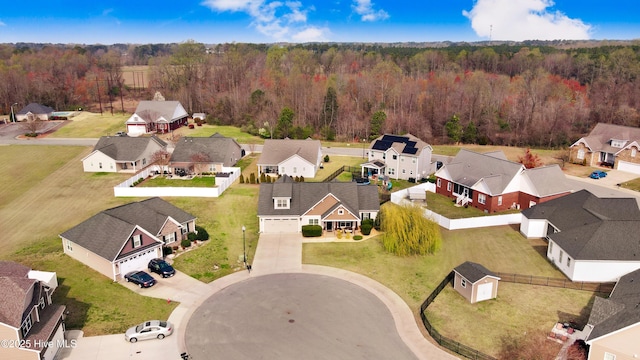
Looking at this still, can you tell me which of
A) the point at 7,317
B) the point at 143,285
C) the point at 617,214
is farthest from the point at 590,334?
the point at 7,317

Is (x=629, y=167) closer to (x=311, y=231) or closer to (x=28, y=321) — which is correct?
(x=311, y=231)

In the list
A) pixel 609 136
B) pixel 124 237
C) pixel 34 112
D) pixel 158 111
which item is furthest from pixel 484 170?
pixel 34 112

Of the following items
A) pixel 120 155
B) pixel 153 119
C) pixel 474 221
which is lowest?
pixel 474 221

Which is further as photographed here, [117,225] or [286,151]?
[286,151]

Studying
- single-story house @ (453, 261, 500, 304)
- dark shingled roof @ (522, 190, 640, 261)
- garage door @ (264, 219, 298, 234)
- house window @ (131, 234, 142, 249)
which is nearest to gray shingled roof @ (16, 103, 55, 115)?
garage door @ (264, 219, 298, 234)

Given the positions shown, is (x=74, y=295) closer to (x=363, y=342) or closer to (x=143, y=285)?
(x=143, y=285)

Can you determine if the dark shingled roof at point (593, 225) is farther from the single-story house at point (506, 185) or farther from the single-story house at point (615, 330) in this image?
the single-story house at point (615, 330)

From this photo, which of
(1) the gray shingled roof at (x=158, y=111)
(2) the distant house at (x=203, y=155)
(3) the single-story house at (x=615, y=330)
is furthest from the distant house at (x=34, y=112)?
(3) the single-story house at (x=615, y=330)
